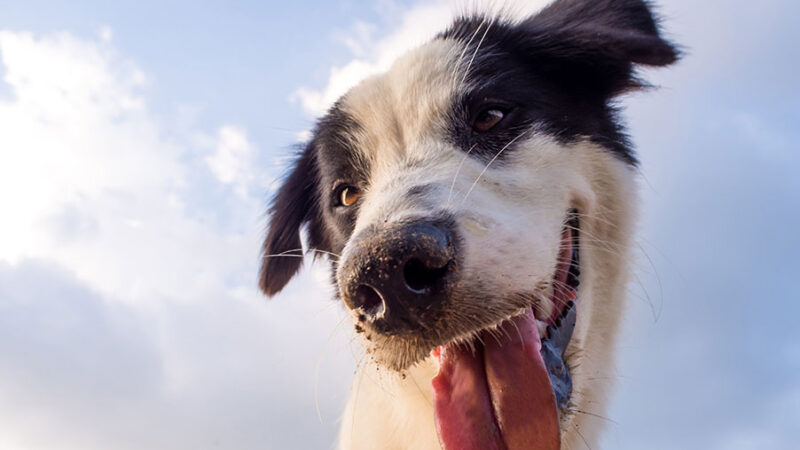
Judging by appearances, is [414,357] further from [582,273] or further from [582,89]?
[582,89]

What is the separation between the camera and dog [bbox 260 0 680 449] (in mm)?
2145

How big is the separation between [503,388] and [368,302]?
0.64m

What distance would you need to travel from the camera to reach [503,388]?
2312 millimetres

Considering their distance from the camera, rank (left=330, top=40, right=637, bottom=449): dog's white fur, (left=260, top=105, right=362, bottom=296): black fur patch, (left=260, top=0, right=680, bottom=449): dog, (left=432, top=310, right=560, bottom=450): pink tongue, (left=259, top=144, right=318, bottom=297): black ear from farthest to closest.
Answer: (left=259, top=144, right=318, bottom=297): black ear < (left=260, top=105, right=362, bottom=296): black fur patch < (left=330, top=40, right=637, bottom=449): dog's white fur < (left=432, top=310, right=560, bottom=450): pink tongue < (left=260, top=0, right=680, bottom=449): dog

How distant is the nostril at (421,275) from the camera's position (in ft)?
6.51

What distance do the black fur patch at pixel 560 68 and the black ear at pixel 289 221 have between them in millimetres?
1293

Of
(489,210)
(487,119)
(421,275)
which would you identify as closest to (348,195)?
(487,119)

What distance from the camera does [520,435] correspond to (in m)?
2.25

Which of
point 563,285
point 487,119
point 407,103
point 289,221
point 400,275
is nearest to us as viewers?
point 400,275

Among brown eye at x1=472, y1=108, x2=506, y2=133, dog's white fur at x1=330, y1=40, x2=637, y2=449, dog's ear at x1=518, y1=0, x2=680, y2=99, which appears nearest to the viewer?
dog's white fur at x1=330, y1=40, x2=637, y2=449

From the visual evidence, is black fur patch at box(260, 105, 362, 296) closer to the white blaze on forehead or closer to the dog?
the dog

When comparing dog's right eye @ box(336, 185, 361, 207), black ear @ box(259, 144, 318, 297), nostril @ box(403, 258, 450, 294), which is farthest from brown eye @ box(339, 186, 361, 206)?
nostril @ box(403, 258, 450, 294)

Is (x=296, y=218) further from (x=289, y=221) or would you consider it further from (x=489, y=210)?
(x=489, y=210)

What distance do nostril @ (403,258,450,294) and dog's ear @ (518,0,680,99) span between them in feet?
5.81
